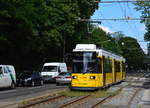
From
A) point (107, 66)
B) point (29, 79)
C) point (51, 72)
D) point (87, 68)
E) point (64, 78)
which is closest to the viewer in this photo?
point (87, 68)

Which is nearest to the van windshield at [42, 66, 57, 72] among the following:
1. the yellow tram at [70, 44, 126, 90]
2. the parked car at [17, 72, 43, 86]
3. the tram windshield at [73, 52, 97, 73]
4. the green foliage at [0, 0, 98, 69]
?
the green foliage at [0, 0, 98, 69]

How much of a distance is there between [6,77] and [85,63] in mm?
7890

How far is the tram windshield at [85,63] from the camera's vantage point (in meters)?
27.2

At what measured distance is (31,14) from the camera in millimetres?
42906

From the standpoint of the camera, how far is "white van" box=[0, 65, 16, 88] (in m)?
31.4

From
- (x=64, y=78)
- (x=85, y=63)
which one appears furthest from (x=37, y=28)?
(x=85, y=63)

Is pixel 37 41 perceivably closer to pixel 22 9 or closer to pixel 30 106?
pixel 22 9

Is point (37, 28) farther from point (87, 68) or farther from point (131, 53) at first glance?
point (131, 53)

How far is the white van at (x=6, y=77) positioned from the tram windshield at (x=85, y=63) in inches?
269

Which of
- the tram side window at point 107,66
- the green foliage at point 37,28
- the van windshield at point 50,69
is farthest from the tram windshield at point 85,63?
the van windshield at point 50,69

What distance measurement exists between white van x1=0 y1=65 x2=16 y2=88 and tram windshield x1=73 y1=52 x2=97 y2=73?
6.84 metres

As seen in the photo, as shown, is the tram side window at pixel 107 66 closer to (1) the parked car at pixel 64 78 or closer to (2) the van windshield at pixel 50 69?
(1) the parked car at pixel 64 78

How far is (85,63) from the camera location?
2731cm

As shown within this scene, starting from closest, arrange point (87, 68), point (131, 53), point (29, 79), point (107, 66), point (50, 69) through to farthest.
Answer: point (87, 68) < point (107, 66) < point (29, 79) < point (50, 69) < point (131, 53)
